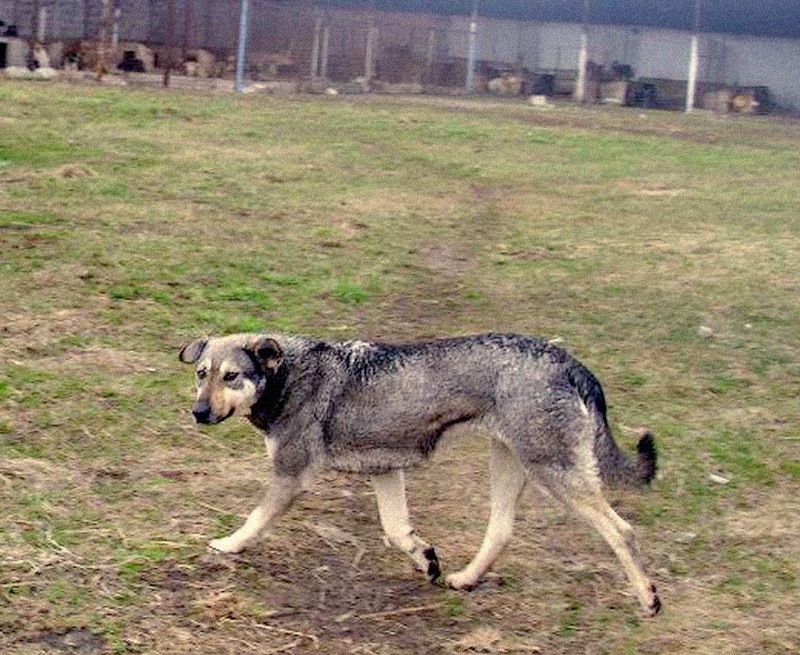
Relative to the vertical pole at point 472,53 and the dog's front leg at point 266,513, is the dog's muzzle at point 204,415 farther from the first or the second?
the vertical pole at point 472,53

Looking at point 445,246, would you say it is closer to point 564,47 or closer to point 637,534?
point 637,534

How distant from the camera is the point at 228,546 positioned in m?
5.79

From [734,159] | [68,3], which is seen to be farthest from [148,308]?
[68,3]

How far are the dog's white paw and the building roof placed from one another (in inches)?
Answer: 1401

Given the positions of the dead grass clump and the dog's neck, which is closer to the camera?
the dog's neck

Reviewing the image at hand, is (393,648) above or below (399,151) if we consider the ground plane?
below

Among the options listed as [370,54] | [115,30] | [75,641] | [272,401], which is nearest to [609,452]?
[272,401]

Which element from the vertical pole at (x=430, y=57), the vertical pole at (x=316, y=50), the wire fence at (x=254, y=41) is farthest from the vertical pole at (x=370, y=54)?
the vertical pole at (x=430, y=57)

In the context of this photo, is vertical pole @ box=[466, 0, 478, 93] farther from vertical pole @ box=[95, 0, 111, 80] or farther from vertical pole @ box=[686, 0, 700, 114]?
vertical pole @ box=[95, 0, 111, 80]

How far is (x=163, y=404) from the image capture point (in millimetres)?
7559

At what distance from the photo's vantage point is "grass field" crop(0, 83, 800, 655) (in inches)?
216

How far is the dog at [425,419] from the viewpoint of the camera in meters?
5.55

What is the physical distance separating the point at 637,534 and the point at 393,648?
1.54 m

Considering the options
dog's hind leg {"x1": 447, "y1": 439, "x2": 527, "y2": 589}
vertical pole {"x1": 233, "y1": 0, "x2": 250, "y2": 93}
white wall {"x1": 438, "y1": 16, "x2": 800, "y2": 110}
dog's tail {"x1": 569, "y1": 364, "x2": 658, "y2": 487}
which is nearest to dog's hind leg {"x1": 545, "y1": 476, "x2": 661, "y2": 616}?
dog's tail {"x1": 569, "y1": 364, "x2": 658, "y2": 487}
